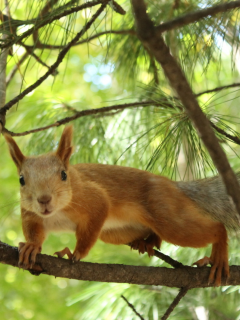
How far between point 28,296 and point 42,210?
124 inches

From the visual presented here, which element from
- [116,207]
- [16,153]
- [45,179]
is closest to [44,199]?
[45,179]

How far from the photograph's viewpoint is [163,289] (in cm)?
211

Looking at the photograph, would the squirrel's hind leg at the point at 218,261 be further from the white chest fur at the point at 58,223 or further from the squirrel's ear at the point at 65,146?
the squirrel's ear at the point at 65,146

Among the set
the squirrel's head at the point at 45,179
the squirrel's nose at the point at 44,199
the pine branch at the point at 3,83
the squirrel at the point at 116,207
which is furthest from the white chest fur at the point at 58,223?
the pine branch at the point at 3,83

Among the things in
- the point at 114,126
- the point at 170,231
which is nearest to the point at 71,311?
the point at 114,126

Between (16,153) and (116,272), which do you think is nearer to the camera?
(116,272)

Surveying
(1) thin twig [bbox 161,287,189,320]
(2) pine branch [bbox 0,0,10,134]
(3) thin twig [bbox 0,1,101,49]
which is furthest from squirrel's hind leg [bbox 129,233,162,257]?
(3) thin twig [bbox 0,1,101,49]

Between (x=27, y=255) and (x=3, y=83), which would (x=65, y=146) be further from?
(x=27, y=255)

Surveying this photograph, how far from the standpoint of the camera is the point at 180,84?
2.22 feet

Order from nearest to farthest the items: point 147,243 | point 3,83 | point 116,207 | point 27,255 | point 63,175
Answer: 1. point 27,255
2. point 3,83
3. point 63,175
4. point 116,207
5. point 147,243

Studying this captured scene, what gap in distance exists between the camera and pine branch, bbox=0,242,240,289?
111cm

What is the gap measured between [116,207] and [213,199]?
1.21ft

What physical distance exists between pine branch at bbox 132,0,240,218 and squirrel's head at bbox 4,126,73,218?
0.59 metres

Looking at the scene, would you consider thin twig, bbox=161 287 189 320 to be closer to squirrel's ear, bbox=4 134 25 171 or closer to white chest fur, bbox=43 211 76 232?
white chest fur, bbox=43 211 76 232
